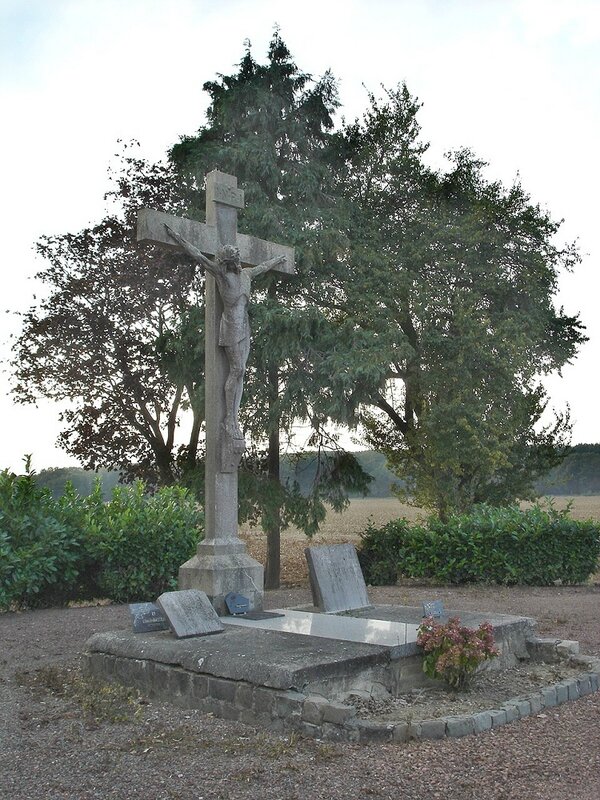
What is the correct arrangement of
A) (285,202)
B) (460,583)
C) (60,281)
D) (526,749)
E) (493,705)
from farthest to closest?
(60,281)
(285,202)
(460,583)
(493,705)
(526,749)

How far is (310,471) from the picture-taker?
650 inches


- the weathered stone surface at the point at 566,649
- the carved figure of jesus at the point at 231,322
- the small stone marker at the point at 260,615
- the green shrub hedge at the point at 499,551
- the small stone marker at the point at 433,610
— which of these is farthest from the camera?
the green shrub hedge at the point at 499,551

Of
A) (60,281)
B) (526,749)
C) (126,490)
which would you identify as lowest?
(526,749)

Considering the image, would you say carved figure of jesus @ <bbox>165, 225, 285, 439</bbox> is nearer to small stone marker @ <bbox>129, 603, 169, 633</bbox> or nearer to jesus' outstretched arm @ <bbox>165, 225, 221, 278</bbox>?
jesus' outstretched arm @ <bbox>165, 225, 221, 278</bbox>

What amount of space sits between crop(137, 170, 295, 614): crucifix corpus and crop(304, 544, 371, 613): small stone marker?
22.3 inches

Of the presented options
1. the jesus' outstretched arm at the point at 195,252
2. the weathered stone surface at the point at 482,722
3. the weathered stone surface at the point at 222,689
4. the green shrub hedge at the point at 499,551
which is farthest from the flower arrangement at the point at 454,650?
the green shrub hedge at the point at 499,551

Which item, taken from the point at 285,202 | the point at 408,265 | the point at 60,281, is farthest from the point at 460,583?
the point at 60,281

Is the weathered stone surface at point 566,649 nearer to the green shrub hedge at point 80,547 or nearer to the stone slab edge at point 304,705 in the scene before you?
the stone slab edge at point 304,705

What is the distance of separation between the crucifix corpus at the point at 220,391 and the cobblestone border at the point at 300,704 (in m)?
1.62

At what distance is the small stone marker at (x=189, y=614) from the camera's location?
20.6 feet

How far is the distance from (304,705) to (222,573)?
111 inches

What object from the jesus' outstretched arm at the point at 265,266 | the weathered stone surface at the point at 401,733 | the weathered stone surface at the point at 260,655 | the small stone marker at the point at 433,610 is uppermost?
the jesus' outstretched arm at the point at 265,266

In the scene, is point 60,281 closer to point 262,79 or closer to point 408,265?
point 262,79

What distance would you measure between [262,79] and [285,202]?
100 inches
